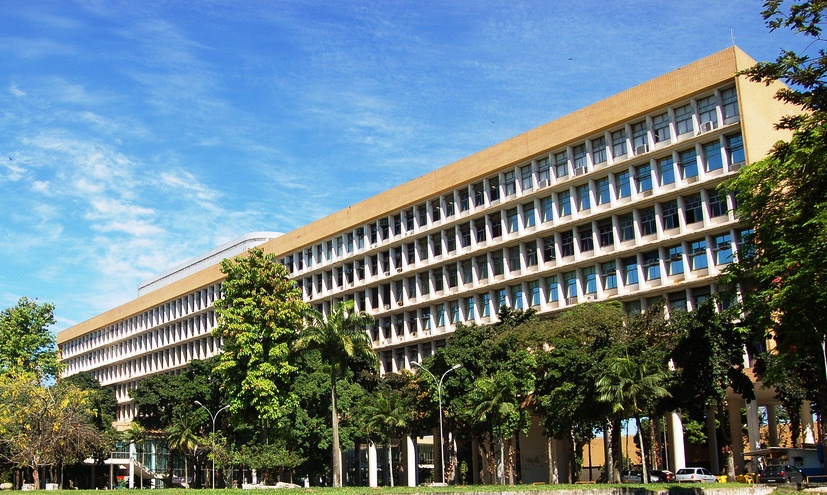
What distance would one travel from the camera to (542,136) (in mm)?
61719

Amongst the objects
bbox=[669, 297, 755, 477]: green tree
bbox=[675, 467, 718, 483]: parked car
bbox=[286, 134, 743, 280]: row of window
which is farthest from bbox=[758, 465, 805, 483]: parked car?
bbox=[286, 134, 743, 280]: row of window

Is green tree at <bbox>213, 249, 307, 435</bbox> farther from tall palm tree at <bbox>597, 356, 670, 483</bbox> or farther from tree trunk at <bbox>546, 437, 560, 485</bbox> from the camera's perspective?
tall palm tree at <bbox>597, 356, 670, 483</bbox>

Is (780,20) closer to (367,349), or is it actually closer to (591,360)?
(591,360)

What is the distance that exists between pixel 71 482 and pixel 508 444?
48.1m

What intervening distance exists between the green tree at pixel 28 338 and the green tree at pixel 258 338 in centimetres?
2928

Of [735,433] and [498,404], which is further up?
[498,404]

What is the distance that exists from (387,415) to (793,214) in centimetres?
3474

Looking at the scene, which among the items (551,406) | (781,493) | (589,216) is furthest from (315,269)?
(781,493)

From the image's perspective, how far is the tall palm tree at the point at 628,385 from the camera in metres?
41.4

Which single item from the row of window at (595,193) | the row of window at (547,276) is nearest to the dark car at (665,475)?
the row of window at (547,276)

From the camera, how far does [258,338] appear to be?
55.0 meters

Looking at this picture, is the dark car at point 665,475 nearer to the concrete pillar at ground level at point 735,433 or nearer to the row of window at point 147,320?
the concrete pillar at ground level at point 735,433

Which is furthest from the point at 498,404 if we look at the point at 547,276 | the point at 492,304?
the point at 492,304

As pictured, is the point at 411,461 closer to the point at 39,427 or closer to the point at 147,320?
the point at 39,427
